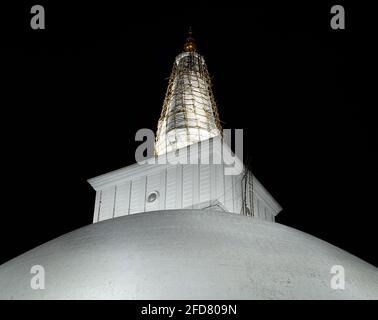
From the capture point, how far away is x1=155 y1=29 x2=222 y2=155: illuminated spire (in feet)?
59.8

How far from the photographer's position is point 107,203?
56.0 feet

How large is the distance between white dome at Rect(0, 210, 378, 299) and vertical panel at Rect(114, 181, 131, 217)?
5.42 metres

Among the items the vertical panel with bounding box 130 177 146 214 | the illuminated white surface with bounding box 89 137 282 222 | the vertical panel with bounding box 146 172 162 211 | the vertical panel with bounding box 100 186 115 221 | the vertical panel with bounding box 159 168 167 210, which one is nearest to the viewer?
the illuminated white surface with bounding box 89 137 282 222

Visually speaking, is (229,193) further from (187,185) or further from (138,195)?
(138,195)

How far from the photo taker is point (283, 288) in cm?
823

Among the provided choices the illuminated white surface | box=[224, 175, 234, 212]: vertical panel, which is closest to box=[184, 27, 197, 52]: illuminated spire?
the illuminated white surface

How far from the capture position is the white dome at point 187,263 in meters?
8.16

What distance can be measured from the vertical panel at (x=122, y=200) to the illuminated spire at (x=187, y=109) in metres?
2.03

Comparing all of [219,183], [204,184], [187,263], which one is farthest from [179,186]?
[187,263]

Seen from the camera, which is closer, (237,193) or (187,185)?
(187,185)

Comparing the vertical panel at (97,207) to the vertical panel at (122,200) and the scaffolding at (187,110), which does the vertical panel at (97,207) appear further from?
the scaffolding at (187,110)

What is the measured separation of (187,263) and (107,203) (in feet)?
28.9

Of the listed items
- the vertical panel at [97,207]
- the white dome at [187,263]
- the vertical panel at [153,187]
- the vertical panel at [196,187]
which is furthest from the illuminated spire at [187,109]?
the white dome at [187,263]

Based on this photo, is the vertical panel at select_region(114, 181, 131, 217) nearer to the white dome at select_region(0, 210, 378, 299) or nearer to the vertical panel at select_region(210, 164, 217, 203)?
the vertical panel at select_region(210, 164, 217, 203)
